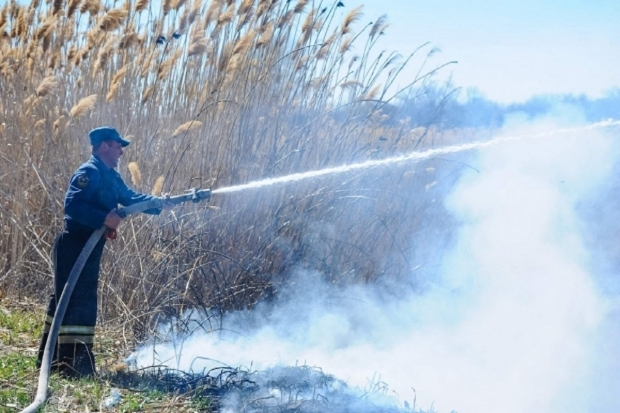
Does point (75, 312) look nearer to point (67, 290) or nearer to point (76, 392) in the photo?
point (67, 290)

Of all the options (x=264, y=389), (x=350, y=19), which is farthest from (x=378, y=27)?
(x=264, y=389)

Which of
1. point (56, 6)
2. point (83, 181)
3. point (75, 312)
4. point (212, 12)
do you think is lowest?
point (75, 312)

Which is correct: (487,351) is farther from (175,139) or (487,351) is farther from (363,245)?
(175,139)

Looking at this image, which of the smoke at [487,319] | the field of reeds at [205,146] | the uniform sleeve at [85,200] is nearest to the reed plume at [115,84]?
the field of reeds at [205,146]

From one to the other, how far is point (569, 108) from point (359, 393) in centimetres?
453

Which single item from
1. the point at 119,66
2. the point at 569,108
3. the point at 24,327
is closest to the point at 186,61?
the point at 119,66

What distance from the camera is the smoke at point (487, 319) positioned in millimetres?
5234

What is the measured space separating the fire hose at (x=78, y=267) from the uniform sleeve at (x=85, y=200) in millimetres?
70

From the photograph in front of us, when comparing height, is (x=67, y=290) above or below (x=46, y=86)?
below

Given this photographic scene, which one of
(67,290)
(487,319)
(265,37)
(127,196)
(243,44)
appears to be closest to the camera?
(67,290)

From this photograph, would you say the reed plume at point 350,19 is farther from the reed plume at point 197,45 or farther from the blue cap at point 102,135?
the blue cap at point 102,135

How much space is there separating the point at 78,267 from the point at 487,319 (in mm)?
3820

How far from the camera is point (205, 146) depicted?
583 centimetres

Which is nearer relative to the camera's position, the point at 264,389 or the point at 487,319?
the point at 264,389
